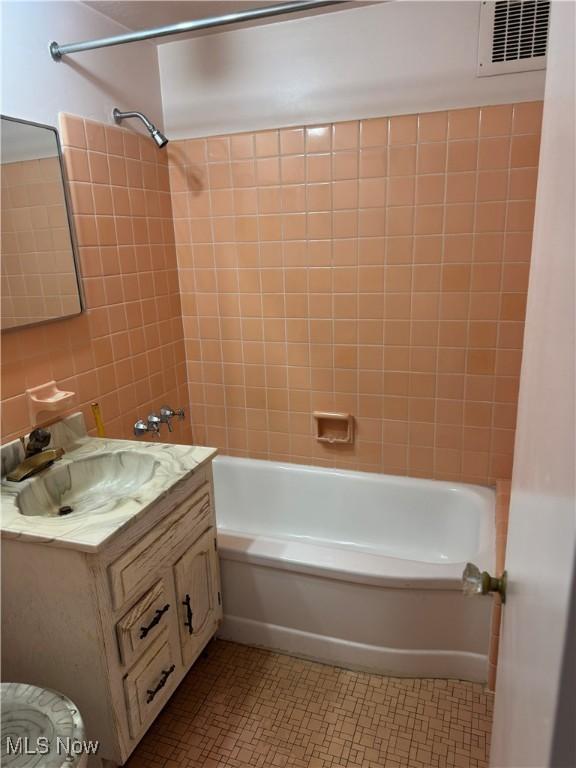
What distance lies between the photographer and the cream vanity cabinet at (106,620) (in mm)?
1239

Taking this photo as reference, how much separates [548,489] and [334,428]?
1.88 m

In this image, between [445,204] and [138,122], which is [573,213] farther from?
[138,122]

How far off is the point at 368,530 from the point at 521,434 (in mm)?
1640

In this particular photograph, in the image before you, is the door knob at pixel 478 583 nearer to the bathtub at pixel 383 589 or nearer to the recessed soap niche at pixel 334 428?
the bathtub at pixel 383 589

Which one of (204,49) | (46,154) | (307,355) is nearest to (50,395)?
(46,154)

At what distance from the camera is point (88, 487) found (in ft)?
5.41

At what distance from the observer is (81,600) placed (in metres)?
1.24

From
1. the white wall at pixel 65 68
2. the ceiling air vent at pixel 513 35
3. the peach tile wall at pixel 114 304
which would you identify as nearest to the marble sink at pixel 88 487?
the peach tile wall at pixel 114 304

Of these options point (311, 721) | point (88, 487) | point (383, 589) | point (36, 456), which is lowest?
point (311, 721)

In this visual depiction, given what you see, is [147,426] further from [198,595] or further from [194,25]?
[194,25]

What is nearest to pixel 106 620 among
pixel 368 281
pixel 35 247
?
pixel 35 247

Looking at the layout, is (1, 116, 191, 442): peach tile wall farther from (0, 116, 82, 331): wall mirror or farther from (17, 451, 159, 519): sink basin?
(17, 451, 159, 519): sink basin

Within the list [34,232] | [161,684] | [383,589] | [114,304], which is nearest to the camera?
[161,684]

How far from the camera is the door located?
1.31 feet
